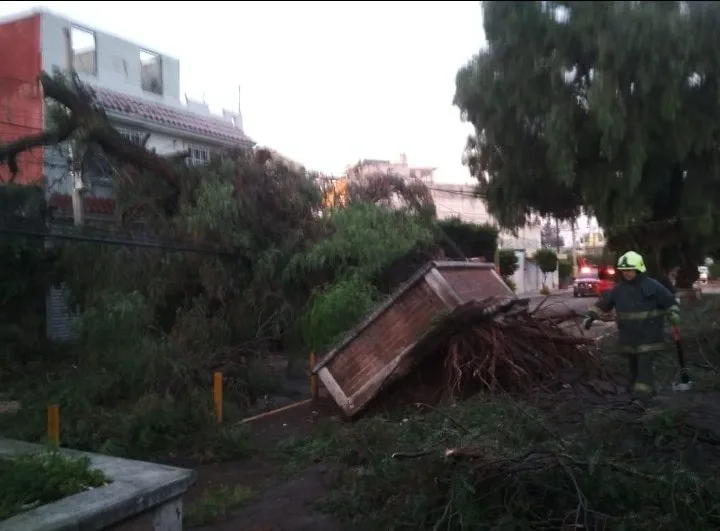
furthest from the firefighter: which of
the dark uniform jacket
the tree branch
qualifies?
the tree branch

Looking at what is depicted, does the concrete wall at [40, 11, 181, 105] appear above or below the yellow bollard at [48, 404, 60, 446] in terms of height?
above

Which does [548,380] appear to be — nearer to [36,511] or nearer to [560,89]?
[36,511]

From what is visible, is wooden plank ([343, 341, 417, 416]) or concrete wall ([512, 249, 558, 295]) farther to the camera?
concrete wall ([512, 249, 558, 295])

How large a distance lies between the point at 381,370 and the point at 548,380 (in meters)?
1.80

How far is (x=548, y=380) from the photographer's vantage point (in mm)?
7828

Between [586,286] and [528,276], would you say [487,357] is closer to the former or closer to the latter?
[586,286]

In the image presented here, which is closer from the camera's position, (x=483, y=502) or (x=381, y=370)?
(x=483, y=502)

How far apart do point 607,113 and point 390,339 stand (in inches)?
442

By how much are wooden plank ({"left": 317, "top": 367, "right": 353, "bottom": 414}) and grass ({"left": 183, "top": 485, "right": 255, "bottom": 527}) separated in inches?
77.0

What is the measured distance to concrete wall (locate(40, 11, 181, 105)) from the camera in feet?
54.7

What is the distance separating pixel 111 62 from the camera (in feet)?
60.0

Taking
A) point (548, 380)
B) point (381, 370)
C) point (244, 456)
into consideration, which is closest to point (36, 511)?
point (244, 456)

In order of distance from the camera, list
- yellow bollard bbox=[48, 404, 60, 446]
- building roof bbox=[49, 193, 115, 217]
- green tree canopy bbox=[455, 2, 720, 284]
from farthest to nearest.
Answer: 1. green tree canopy bbox=[455, 2, 720, 284]
2. building roof bbox=[49, 193, 115, 217]
3. yellow bollard bbox=[48, 404, 60, 446]

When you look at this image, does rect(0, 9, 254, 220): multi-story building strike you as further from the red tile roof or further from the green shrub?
the green shrub
